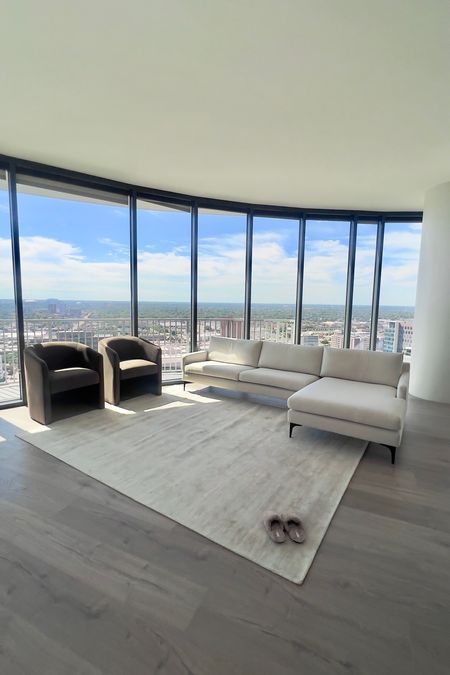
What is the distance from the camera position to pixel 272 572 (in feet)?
5.28

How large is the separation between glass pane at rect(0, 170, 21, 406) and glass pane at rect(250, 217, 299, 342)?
11.5ft

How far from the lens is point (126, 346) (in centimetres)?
461

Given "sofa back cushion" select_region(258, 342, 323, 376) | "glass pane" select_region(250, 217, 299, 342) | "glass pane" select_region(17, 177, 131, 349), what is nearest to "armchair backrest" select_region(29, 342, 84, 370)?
"glass pane" select_region(17, 177, 131, 349)

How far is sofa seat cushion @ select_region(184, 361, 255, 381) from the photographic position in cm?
438

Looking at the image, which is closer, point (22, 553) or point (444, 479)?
point (22, 553)

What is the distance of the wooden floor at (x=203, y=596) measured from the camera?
4.01ft

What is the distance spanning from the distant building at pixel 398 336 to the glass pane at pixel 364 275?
36 cm

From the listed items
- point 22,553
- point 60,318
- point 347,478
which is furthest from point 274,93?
point 60,318

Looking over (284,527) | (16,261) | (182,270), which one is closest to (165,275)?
(182,270)

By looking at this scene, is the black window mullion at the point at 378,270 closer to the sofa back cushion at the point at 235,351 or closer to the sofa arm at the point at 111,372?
the sofa back cushion at the point at 235,351

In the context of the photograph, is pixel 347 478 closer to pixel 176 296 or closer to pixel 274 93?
pixel 274 93

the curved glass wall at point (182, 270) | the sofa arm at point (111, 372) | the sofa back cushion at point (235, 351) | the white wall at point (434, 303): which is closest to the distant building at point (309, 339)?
the curved glass wall at point (182, 270)

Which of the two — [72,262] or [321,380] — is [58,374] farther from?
[321,380]

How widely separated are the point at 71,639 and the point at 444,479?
2564mm
